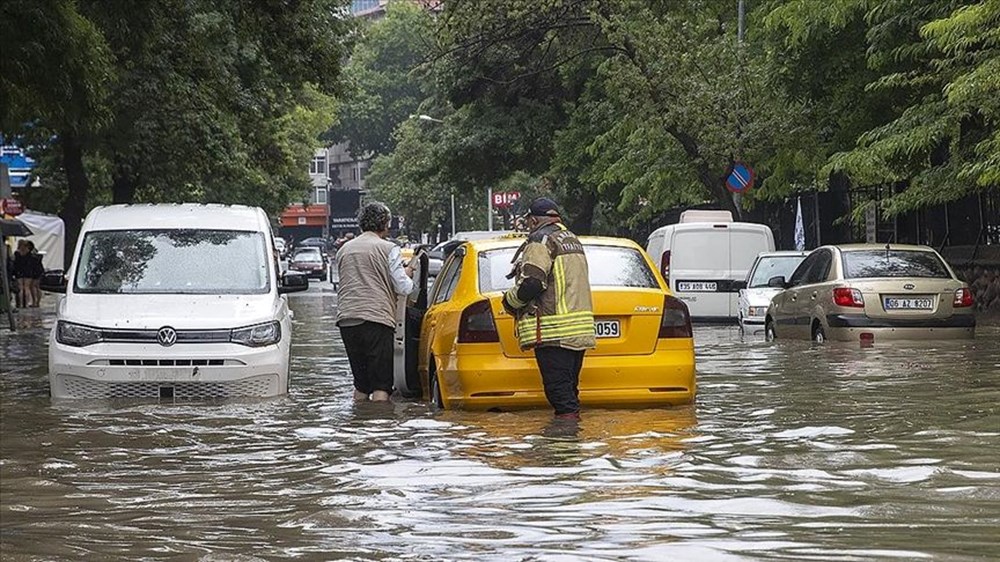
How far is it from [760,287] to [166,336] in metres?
14.6

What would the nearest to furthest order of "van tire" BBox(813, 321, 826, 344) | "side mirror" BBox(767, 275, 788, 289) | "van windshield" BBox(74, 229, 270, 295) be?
1. "van windshield" BBox(74, 229, 270, 295)
2. "van tire" BBox(813, 321, 826, 344)
3. "side mirror" BBox(767, 275, 788, 289)

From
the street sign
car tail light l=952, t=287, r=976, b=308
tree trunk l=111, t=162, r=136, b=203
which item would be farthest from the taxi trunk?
tree trunk l=111, t=162, r=136, b=203

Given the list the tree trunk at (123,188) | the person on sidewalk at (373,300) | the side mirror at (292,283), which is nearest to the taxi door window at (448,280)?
the person on sidewalk at (373,300)

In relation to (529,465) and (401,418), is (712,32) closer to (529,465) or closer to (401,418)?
(401,418)

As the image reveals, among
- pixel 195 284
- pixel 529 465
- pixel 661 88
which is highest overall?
pixel 661 88

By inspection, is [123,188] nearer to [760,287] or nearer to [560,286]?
[760,287]

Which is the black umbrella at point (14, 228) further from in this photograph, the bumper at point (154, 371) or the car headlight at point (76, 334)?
→ the bumper at point (154, 371)

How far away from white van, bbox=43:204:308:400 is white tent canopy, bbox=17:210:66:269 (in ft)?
110

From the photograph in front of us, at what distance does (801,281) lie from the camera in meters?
21.4

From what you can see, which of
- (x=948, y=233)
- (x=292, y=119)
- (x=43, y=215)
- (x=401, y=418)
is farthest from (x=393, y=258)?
(x=292, y=119)

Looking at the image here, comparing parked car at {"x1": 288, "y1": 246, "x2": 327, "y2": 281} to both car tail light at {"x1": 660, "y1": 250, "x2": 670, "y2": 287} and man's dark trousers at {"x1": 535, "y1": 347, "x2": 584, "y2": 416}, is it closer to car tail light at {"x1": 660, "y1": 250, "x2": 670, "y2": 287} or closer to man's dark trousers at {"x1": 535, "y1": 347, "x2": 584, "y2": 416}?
car tail light at {"x1": 660, "y1": 250, "x2": 670, "y2": 287}

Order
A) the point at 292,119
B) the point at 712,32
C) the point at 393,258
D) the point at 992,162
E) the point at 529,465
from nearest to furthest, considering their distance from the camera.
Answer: the point at 529,465 → the point at 393,258 → the point at 992,162 → the point at 712,32 → the point at 292,119

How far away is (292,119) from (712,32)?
1288 inches

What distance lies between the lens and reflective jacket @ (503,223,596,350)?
37.9 feet
